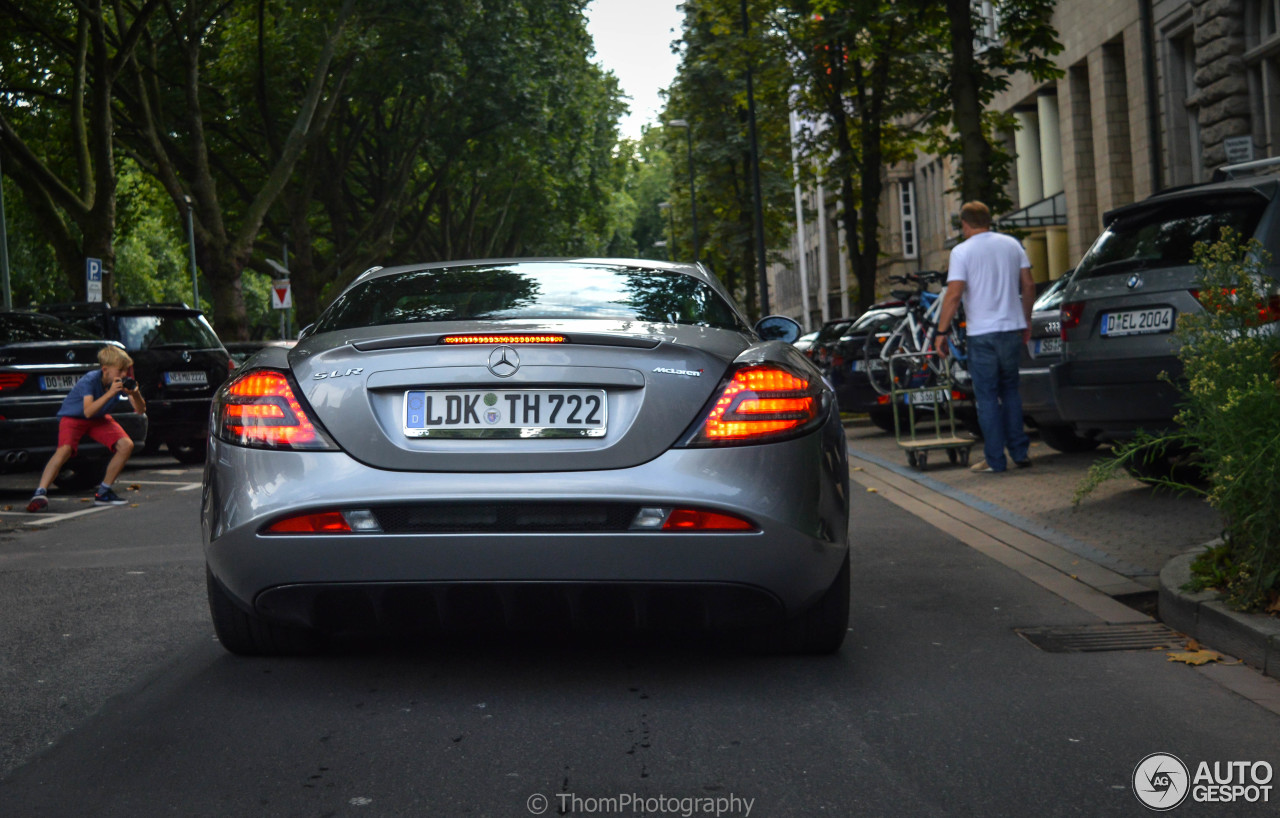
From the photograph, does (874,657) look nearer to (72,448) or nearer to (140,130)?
(72,448)

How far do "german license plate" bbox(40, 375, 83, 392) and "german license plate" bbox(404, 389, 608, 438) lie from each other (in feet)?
34.1

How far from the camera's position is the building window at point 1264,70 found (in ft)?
73.7

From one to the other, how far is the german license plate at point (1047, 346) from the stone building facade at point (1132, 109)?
5158mm

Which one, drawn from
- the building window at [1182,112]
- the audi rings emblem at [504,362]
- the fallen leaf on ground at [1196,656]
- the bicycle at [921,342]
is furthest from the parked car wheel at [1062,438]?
the building window at [1182,112]

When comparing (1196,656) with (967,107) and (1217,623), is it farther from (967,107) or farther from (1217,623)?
(967,107)

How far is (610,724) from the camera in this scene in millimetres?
4566

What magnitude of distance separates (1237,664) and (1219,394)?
0.96m

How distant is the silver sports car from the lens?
186 inches

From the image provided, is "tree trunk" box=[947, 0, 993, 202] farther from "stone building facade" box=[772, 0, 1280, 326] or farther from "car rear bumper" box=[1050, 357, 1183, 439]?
"car rear bumper" box=[1050, 357, 1183, 439]

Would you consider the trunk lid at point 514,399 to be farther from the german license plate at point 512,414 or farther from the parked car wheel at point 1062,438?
the parked car wheel at point 1062,438

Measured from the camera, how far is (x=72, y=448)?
13383 millimetres

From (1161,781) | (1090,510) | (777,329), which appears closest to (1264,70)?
(1090,510)

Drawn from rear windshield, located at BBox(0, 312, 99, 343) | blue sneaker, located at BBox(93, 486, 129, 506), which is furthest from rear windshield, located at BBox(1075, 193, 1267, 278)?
rear windshield, located at BBox(0, 312, 99, 343)

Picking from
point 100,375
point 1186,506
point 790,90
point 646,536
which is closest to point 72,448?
point 100,375
